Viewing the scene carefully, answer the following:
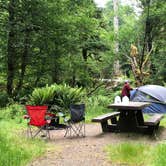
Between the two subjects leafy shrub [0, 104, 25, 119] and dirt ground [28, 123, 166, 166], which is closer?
dirt ground [28, 123, 166, 166]

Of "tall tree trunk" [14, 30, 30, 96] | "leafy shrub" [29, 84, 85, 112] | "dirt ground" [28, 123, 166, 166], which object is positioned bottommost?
"dirt ground" [28, 123, 166, 166]

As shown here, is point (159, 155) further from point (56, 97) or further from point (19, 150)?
point (56, 97)

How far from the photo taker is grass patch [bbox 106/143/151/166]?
573 cm

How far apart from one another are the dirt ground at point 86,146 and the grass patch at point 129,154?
14 centimetres

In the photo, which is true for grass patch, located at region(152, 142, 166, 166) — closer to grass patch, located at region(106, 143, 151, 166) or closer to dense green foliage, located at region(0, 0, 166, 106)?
grass patch, located at region(106, 143, 151, 166)

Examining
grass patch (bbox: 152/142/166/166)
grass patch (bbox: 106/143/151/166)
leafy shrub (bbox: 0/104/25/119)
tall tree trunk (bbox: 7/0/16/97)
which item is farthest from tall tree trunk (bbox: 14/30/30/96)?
grass patch (bbox: 152/142/166/166)

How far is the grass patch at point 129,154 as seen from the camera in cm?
573

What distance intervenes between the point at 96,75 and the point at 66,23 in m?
4.28

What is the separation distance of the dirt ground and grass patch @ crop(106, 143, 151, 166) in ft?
0.46

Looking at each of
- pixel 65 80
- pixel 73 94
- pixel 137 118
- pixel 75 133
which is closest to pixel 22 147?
pixel 75 133

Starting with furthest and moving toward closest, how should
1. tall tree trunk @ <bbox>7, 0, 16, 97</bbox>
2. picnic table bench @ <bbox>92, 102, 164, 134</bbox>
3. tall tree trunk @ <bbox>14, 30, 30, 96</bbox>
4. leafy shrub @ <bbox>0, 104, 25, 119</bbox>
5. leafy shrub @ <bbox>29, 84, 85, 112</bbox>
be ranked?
tall tree trunk @ <bbox>14, 30, 30, 96</bbox> → tall tree trunk @ <bbox>7, 0, 16, 97</bbox> → leafy shrub @ <bbox>0, 104, 25, 119</bbox> → leafy shrub @ <bbox>29, 84, 85, 112</bbox> → picnic table bench @ <bbox>92, 102, 164, 134</bbox>

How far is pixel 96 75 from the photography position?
A: 19.3 m

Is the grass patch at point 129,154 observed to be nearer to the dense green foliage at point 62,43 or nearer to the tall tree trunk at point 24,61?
the dense green foliage at point 62,43

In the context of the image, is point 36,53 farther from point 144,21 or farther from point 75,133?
point 75,133
